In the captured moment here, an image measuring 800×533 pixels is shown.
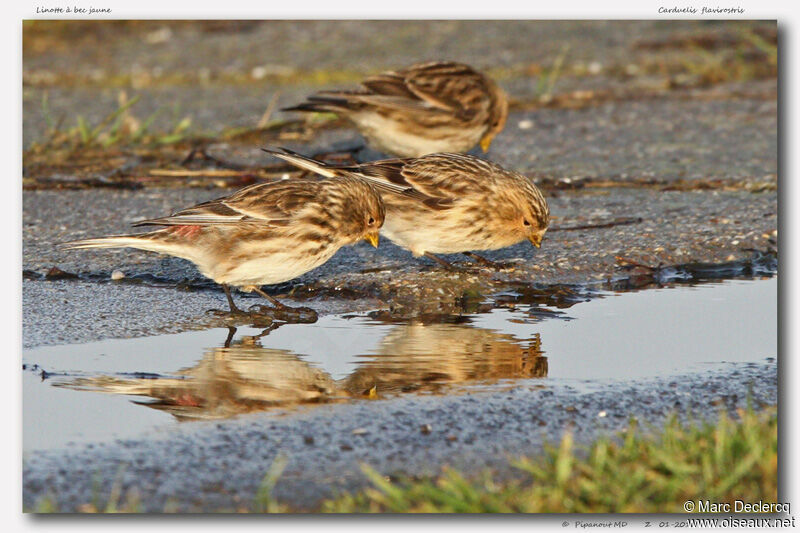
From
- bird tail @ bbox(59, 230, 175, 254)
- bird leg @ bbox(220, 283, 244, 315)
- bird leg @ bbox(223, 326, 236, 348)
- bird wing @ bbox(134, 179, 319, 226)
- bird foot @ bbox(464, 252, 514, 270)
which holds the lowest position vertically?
bird leg @ bbox(223, 326, 236, 348)

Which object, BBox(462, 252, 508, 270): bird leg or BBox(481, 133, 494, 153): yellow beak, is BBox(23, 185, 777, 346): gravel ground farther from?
BBox(481, 133, 494, 153): yellow beak

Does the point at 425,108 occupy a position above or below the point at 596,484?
above

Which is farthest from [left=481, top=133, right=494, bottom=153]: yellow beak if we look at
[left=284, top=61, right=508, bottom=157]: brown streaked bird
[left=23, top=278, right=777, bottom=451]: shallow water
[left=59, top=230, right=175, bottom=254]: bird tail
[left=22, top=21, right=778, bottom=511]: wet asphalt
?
[left=59, top=230, right=175, bottom=254]: bird tail

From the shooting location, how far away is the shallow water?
168 inches

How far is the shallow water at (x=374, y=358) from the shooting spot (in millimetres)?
4262

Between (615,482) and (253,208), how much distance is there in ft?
10.2

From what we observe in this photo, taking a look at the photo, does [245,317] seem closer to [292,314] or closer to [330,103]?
[292,314]

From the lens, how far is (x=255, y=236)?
19.4 ft

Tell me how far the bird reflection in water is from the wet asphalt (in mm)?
188

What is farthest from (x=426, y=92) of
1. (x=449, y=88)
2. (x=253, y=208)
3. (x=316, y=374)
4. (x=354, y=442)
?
(x=354, y=442)

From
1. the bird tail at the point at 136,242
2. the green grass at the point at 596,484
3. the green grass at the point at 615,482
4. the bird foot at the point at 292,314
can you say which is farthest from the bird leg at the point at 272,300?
the green grass at the point at 615,482

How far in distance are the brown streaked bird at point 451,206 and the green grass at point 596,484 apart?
3.18 metres

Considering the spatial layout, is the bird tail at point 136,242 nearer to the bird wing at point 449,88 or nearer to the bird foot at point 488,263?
the bird foot at point 488,263

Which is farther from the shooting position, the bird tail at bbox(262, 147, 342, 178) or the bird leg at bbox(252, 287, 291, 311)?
the bird tail at bbox(262, 147, 342, 178)
